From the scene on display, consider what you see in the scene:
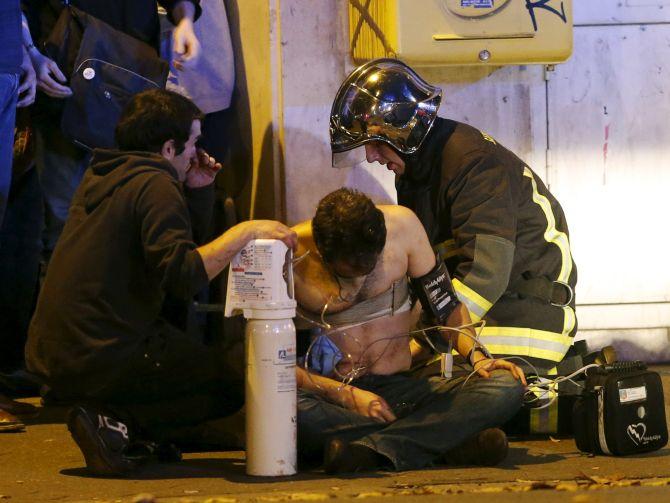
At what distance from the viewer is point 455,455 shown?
436 cm

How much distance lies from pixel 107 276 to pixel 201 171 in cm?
101

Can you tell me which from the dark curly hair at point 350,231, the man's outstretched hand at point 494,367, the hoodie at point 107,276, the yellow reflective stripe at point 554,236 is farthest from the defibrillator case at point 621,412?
the hoodie at point 107,276

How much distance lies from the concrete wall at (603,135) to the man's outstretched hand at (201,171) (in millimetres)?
934

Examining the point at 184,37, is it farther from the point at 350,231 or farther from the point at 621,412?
the point at 621,412

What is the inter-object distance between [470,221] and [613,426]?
941mm

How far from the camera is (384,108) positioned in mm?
4926

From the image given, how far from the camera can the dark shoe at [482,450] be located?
4262mm

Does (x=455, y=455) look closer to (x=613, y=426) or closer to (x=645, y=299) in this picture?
(x=613, y=426)

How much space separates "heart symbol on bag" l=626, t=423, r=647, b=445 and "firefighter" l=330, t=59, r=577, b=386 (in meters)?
0.56

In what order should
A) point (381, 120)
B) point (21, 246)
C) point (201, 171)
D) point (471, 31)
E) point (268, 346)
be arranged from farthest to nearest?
point (21, 246) → point (471, 31) → point (201, 171) → point (381, 120) → point (268, 346)

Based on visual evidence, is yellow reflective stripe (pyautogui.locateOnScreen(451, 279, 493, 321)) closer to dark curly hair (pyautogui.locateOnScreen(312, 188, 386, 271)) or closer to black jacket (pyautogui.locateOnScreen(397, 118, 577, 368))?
black jacket (pyautogui.locateOnScreen(397, 118, 577, 368))

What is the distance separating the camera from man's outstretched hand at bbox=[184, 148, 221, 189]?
4.99 meters

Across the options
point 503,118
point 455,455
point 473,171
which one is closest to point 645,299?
point 503,118

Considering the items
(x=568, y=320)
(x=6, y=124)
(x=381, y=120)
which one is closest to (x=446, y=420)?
(x=568, y=320)
